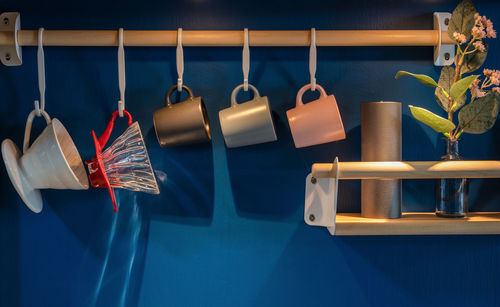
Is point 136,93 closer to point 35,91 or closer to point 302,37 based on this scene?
point 35,91

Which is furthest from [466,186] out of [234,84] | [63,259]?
[63,259]

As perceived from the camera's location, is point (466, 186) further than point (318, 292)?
No

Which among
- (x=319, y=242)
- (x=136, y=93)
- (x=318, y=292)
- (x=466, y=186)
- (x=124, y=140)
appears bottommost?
(x=318, y=292)

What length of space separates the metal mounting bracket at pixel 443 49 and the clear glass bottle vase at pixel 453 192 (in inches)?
8.5

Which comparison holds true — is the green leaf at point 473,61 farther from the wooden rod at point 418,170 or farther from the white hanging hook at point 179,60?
the white hanging hook at point 179,60

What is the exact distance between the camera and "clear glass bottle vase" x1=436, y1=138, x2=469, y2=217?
102cm

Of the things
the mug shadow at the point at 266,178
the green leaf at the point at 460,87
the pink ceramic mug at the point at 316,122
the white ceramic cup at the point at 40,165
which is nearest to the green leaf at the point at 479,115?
the green leaf at the point at 460,87

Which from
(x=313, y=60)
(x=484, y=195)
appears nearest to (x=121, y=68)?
(x=313, y=60)

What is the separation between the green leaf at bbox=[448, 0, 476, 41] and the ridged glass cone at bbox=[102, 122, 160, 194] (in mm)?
746

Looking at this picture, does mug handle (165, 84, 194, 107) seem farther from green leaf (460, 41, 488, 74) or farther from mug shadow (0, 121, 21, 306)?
green leaf (460, 41, 488, 74)

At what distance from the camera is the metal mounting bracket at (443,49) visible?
→ 110 centimetres

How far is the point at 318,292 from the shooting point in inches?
44.6

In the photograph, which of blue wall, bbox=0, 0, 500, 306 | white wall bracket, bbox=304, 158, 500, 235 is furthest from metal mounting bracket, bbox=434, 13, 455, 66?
white wall bracket, bbox=304, 158, 500, 235

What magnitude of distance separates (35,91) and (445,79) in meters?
0.99
